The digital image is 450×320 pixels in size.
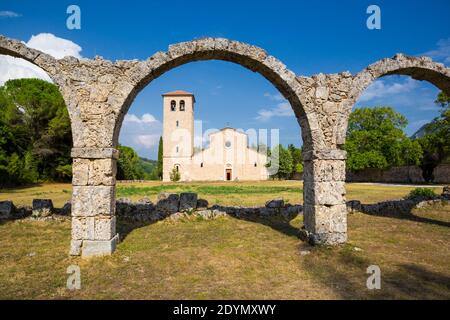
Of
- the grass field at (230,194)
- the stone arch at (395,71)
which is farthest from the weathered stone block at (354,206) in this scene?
the stone arch at (395,71)

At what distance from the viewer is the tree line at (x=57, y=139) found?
83.3 feet

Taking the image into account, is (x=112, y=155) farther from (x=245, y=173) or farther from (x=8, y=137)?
(x=245, y=173)

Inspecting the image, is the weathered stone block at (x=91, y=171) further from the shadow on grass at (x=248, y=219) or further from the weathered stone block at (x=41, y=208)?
the weathered stone block at (x=41, y=208)

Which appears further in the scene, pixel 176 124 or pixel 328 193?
pixel 176 124

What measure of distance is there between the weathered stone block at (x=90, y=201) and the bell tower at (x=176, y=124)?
36953mm

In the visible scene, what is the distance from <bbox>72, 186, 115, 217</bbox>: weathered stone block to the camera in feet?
19.7

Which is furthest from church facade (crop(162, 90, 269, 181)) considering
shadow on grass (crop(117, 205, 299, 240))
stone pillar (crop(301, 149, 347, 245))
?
stone pillar (crop(301, 149, 347, 245))

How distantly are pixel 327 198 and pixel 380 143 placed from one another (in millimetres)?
34597

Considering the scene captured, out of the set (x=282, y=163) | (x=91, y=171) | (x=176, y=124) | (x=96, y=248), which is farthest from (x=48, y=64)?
(x=282, y=163)

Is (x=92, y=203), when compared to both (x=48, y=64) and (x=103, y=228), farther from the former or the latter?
(x=48, y=64)

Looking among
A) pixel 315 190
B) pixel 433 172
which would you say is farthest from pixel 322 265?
pixel 433 172

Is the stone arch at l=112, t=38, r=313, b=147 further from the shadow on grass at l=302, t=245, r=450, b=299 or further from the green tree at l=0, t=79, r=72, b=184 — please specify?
the green tree at l=0, t=79, r=72, b=184

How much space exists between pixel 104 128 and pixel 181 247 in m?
3.20

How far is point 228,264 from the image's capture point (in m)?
5.52
